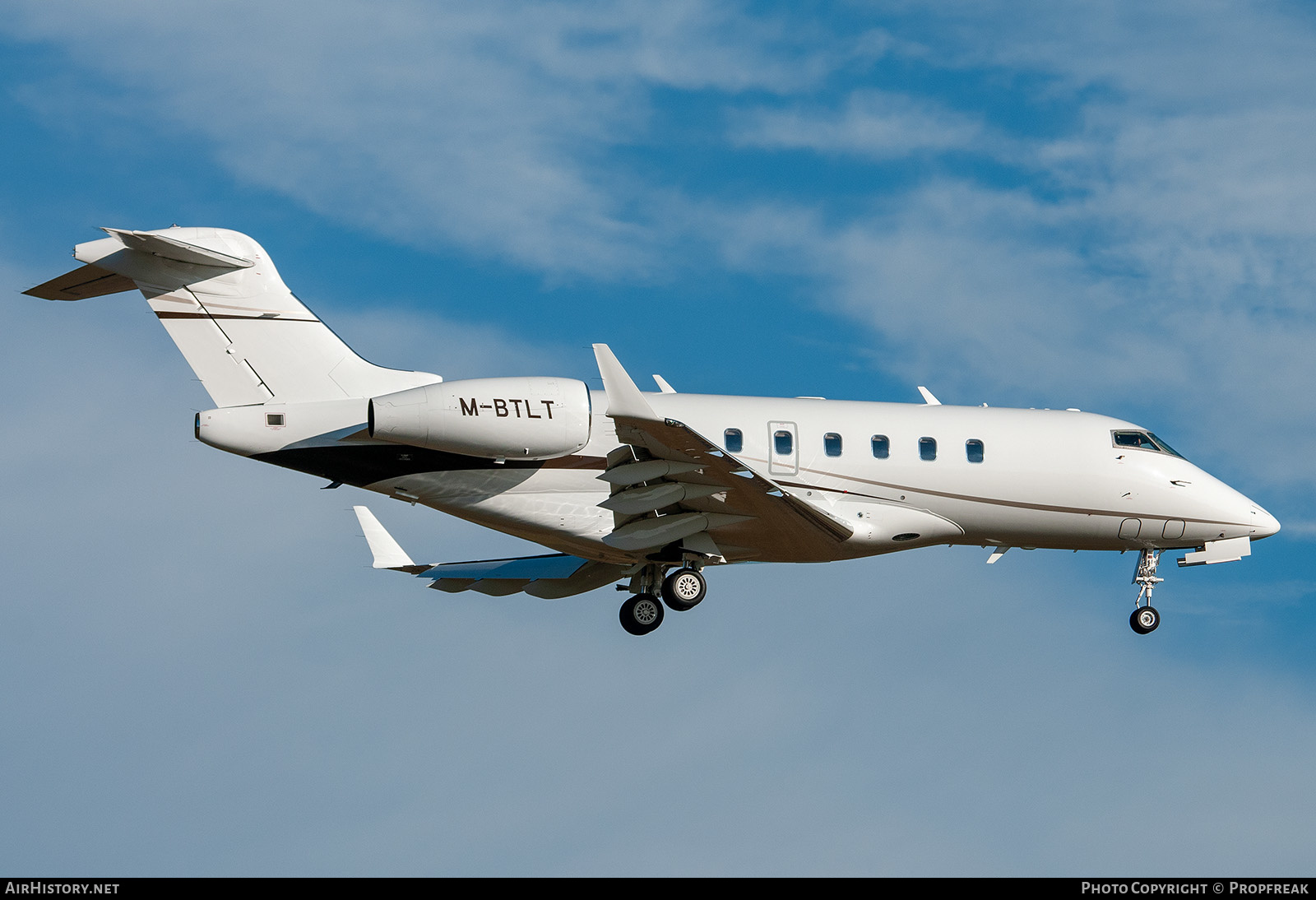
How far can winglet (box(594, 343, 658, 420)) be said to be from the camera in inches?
612

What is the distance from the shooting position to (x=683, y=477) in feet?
58.2

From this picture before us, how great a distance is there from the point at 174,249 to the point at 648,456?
22.9 feet

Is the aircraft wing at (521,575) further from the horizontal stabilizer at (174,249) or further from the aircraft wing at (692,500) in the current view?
the horizontal stabilizer at (174,249)

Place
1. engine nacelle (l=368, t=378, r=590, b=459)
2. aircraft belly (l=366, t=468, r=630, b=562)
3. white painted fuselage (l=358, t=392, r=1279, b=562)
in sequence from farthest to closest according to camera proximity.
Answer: white painted fuselage (l=358, t=392, r=1279, b=562) → aircraft belly (l=366, t=468, r=630, b=562) → engine nacelle (l=368, t=378, r=590, b=459)

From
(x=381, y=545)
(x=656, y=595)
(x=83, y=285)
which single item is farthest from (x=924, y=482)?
(x=83, y=285)

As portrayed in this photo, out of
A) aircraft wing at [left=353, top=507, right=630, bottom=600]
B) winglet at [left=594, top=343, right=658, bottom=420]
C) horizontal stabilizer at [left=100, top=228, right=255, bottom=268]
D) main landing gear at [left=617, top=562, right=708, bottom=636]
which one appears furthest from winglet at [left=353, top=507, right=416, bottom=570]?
winglet at [left=594, top=343, right=658, bottom=420]

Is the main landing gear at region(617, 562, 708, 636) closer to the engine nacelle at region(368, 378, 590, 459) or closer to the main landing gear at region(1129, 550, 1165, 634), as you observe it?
the engine nacelle at region(368, 378, 590, 459)

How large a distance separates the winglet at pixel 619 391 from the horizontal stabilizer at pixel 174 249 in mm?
6215

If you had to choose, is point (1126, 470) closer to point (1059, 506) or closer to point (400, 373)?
point (1059, 506)

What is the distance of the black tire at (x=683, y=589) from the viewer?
19.2 metres

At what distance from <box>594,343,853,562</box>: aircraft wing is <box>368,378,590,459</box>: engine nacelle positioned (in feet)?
2.99

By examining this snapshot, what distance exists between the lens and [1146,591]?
21.5 metres
